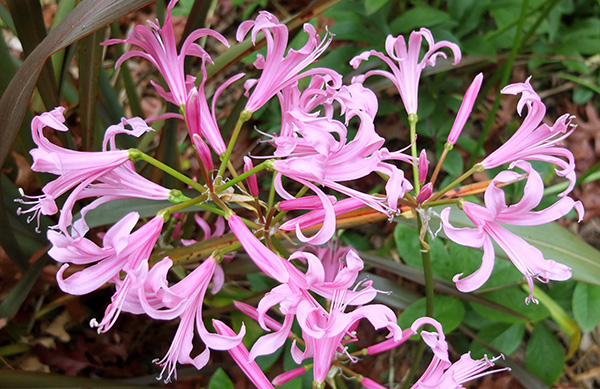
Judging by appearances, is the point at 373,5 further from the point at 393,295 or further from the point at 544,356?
the point at 544,356

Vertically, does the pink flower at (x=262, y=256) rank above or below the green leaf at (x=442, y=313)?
above

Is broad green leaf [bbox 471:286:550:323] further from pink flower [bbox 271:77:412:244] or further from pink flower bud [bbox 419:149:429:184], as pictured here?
pink flower [bbox 271:77:412:244]

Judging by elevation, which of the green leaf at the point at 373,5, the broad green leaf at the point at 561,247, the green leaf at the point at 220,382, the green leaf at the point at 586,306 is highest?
the green leaf at the point at 373,5

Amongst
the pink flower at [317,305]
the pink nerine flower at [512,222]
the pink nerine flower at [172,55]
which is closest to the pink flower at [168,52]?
the pink nerine flower at [172,55]

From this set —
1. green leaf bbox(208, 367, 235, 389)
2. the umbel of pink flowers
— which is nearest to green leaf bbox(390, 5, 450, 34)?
the umbel of pink flowers

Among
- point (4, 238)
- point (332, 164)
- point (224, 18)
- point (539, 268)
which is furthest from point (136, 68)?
point (539, 268)

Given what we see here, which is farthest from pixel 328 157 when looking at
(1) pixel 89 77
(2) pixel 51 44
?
(1) pixel 89 77

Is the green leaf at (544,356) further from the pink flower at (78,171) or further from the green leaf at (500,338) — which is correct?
the pink flower at (78,171)

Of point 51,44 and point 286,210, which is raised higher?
point 51,44

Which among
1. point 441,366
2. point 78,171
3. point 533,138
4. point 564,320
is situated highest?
point 78,171
